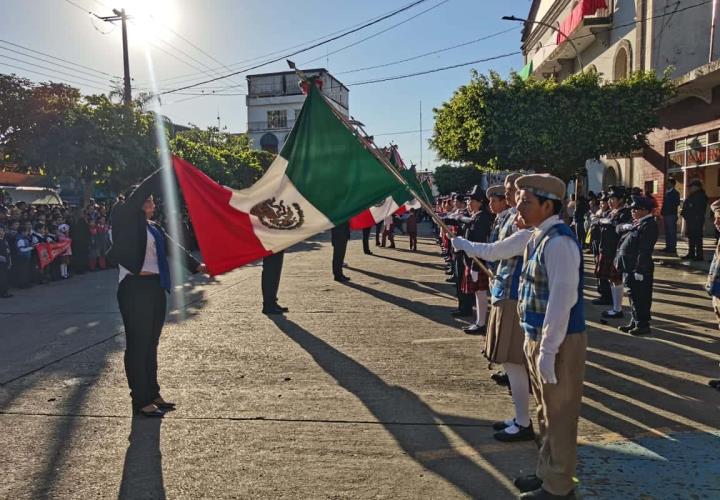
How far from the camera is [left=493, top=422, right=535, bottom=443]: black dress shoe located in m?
4.14

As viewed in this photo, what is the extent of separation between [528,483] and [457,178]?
5421 cm

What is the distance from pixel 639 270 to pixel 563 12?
28.1 meters

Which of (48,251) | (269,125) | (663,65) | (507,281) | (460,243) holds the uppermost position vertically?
(269,125)

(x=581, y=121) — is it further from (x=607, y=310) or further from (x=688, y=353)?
(x=688, y=353)

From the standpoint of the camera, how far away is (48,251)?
12930 mm

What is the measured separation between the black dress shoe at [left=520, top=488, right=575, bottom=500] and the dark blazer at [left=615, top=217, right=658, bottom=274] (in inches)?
189

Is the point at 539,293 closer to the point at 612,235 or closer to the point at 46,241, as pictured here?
the point at 612,235

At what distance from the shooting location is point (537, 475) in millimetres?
3336

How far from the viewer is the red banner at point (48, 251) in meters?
12.7

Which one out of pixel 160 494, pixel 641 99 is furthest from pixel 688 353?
pixel 641 99

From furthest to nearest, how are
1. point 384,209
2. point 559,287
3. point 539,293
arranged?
point 384,209, point 539,293, point 559,287

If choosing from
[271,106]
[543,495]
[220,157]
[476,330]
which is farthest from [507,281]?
[271,106]

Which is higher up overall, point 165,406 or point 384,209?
point 384,209

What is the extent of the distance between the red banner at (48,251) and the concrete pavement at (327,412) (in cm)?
431
